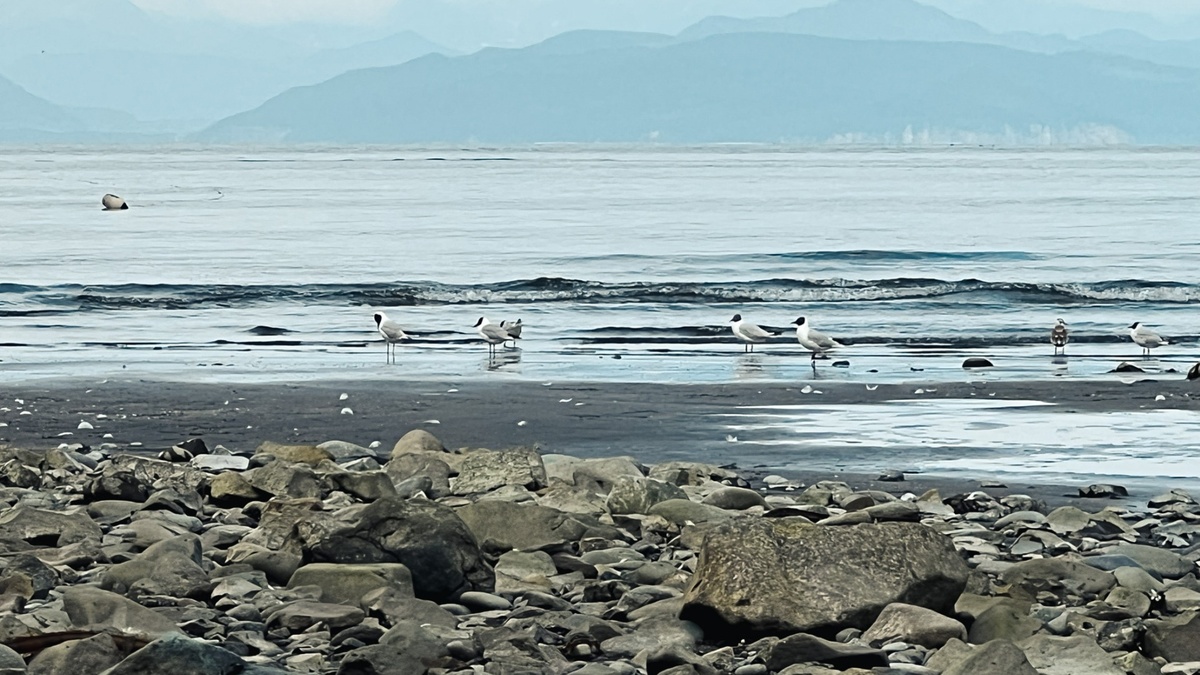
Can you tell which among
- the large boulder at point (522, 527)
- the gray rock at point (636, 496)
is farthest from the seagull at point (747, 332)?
the large boulder at point (522, 527)

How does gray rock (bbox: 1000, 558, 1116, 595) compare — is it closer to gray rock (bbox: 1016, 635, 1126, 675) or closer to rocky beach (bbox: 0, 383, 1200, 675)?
rocky beach (bbox: 0, 383, 1200, 675)

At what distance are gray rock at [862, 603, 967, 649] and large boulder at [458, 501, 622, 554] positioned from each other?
2.14 meters

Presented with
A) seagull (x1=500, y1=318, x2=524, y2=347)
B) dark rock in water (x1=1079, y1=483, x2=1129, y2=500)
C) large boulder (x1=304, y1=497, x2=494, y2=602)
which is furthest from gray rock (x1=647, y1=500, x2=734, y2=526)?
seagull (x1=500, y1=318, x2=524, y2=347)

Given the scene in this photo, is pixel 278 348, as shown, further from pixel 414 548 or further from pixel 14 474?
pixel 414 548

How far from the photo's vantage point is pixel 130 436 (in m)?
13.6

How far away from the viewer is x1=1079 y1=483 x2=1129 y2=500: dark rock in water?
421 inches

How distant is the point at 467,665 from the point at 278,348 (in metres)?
16.2

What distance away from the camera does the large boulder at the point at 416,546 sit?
745 cm

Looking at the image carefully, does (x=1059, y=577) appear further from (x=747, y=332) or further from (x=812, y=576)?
(x=747, y=332)

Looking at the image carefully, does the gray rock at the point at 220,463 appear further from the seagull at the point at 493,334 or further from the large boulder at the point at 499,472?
the seagull at the point at 493,334

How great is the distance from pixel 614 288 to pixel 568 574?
24655 mm

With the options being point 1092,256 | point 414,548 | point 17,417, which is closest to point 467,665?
point 414,548

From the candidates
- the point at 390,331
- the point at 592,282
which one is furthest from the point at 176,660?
the point at 592,282

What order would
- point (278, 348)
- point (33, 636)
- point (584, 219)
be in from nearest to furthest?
point (33, 636), point (278, 348), point (584, 219)
